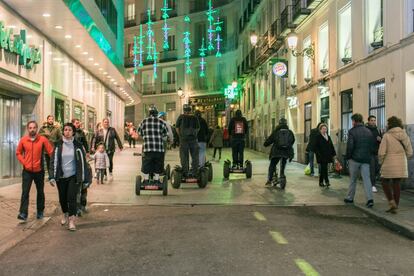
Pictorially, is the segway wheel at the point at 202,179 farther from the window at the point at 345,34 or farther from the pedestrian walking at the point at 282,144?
the window at the point at 345,34

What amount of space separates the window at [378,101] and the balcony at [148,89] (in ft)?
130

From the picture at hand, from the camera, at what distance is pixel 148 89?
5312cm

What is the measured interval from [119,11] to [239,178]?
21.5m

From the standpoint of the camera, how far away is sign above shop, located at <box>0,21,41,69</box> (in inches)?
457

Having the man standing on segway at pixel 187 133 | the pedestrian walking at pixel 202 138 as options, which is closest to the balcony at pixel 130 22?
the pedestrian walking at pixel 202 138

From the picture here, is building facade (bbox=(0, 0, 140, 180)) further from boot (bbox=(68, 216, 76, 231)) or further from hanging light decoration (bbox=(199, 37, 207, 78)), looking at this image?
hanging light decoration (bbox=(199, 37, 207, 78))

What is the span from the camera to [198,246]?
20.8ft

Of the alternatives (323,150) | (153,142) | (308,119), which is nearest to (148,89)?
(308,119)

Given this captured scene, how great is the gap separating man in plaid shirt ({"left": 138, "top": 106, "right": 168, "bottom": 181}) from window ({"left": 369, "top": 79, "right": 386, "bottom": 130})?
20.8 feet

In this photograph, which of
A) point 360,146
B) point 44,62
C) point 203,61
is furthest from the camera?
point 203,61

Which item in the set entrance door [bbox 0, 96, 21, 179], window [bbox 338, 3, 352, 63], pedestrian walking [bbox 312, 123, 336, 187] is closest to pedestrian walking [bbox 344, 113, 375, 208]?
pedestrian walking [bbox 312, 123, 336, 187]

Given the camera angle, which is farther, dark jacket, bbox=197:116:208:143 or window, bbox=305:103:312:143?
window, bbox=305:103:312:143

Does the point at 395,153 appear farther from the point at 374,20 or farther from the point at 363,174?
the point at 374,20

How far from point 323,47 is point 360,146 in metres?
10.2
